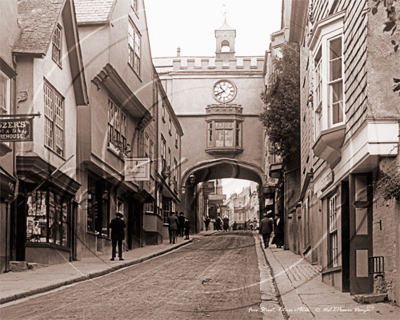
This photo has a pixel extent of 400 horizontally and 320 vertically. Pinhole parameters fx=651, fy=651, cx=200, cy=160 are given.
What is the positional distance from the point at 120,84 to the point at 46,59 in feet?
22.8

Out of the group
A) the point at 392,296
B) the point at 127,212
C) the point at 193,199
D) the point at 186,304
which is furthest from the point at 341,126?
the point at 193,199

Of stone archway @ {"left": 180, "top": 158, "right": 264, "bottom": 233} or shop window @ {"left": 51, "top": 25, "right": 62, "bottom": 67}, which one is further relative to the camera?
stone archway @ {"left": 180, "top": 158, "right": 264, "bottom": 233}

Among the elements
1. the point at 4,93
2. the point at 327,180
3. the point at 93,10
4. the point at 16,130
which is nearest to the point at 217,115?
the point at 93,10

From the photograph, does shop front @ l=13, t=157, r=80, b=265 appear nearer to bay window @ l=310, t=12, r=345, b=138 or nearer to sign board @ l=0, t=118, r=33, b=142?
sign board @ l=0, t=118, r=33, b=142

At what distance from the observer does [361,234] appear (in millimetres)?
10945

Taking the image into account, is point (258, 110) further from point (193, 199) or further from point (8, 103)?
point (8, 103)

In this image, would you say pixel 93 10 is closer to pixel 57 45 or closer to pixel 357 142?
pixel 57 45

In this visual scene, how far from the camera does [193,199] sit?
5778cm

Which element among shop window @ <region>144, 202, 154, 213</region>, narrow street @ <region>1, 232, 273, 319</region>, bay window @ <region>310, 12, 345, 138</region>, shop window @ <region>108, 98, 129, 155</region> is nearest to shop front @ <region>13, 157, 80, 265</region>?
narrow street @ <region>1, 232, 273, 319</region>

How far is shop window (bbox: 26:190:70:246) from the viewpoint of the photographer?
1816 centimetres

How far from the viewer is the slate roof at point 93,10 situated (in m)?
23.9

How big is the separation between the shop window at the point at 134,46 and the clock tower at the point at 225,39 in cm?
2354

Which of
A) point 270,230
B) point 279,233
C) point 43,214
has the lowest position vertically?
point 279,233

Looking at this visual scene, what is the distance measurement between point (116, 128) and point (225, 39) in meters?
29.4
